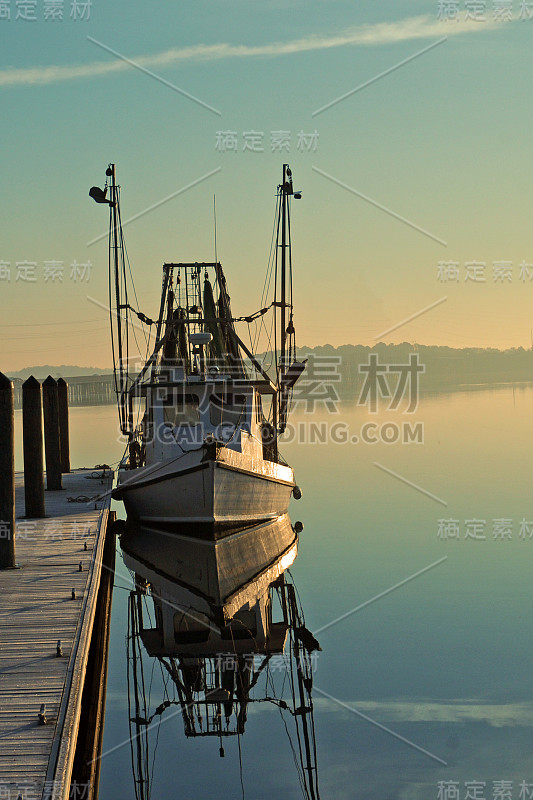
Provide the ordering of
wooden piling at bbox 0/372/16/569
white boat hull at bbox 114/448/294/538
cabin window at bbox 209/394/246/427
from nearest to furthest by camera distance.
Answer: wooden piling at bbox 0/372/16/569
white boat hull at bbox 114/448/294/538
cabin window at bbox 209/394/246/427

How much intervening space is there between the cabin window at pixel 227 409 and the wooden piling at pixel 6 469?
10828 mm

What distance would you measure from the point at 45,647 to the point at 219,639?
13.7 ft

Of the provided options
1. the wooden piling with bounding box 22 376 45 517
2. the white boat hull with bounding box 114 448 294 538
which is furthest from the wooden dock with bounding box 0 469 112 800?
the white boat hull with bounding box 114 448 294 538

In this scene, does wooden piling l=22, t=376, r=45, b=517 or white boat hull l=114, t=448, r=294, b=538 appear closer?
wooden piling l=22, t=376, r=45, b=517

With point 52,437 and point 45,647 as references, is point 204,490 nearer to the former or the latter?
point 52,437

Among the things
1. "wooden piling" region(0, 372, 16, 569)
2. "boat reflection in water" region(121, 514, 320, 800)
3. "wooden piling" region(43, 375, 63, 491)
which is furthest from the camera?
"wooden piling" region(43, 375, 63, 491)

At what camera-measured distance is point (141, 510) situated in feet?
88.4

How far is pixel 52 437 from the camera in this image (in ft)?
96.6

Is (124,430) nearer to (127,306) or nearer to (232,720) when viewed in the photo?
(127,306)

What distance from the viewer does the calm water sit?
36.3ft

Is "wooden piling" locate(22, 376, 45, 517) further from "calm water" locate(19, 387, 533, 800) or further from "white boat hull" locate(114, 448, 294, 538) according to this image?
"white boat hull" locate(114, 448, 294, 538)

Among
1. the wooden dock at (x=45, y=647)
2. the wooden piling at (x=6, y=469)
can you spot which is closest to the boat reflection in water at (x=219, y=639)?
the wooden dock at (x=45, y=647)

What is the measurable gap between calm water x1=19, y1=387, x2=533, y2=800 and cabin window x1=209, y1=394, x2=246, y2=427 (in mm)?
3655

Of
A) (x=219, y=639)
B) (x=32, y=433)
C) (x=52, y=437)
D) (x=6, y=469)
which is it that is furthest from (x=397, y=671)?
(x=52, y=437)
